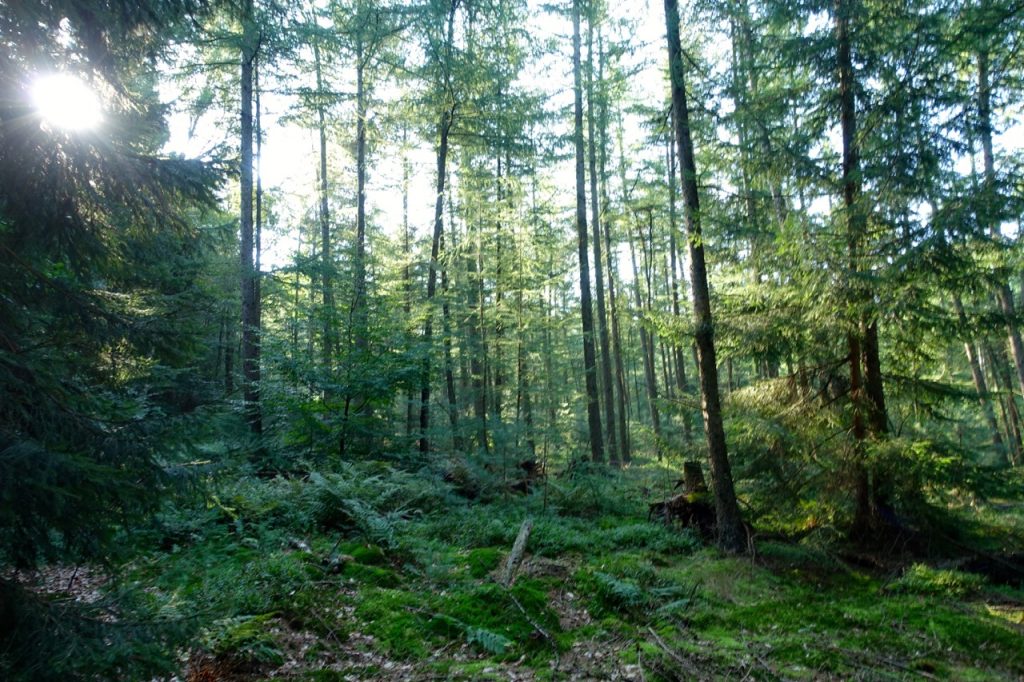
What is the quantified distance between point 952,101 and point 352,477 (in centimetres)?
1055

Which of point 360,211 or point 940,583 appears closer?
point 940,583

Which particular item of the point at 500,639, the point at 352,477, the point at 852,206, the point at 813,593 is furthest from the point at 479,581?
the point at 852,206

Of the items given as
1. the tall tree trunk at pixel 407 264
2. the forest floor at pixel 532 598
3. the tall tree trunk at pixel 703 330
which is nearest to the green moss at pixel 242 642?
the forest floor at pixel 532 598

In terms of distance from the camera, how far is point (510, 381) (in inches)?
709

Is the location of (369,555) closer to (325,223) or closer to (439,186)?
(439,186)

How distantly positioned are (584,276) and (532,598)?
12.4 meters

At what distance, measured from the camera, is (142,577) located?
5.96 m

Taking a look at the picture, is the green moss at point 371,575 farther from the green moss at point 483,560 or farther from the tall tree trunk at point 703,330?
the tall tree trunk at point 703,330

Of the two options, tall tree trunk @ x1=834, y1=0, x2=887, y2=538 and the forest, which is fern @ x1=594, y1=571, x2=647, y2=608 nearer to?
the forest

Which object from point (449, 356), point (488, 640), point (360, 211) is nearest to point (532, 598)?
point (488, 640)

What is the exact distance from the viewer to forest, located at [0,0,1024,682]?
413 centimetres

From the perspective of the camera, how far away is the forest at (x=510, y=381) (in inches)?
163

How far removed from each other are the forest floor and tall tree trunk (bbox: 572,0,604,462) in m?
7.06

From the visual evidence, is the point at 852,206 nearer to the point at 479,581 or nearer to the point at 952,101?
the point at 952,101
